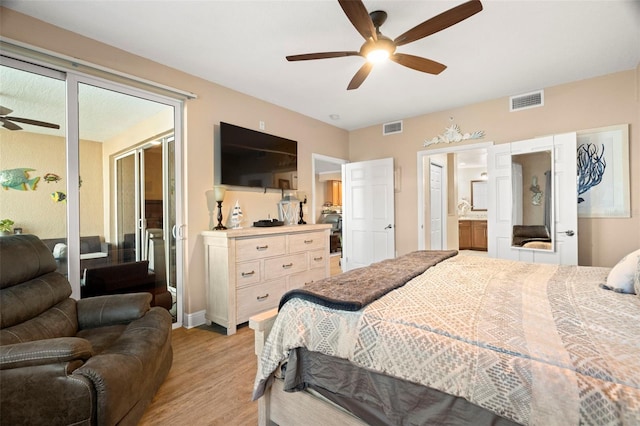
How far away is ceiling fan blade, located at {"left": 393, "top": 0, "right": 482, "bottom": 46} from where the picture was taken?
1.62 meters

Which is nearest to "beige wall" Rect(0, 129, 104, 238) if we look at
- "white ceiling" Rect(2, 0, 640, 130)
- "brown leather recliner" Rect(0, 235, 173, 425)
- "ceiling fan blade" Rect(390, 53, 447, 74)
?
"brown leather recliner" Rect(0, 235, 173, 425)

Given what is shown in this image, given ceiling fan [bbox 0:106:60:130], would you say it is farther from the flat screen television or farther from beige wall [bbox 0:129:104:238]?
the flat screen television

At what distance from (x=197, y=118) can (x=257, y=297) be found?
2037 millimetres

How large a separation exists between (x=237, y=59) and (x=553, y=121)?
12.1ft

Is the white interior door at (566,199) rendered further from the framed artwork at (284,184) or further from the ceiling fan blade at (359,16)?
the framed artwork at (284,184)

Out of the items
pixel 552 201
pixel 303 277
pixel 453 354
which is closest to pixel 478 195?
pixel 552 201

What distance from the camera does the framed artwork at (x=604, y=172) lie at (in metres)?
3.07

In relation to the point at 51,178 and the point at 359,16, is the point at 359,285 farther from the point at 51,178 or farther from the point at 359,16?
the point at 51,178

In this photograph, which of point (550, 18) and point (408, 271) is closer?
point (408, 271)

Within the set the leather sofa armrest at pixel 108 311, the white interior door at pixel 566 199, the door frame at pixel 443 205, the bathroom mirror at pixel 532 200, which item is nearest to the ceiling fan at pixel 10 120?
the leather sofa armrest at pixel 108 311

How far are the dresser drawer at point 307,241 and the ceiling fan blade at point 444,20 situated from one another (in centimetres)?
224

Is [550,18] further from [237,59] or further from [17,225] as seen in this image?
[17,225]

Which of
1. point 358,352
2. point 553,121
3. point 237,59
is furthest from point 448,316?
point 553,121

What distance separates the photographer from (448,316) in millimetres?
1194
